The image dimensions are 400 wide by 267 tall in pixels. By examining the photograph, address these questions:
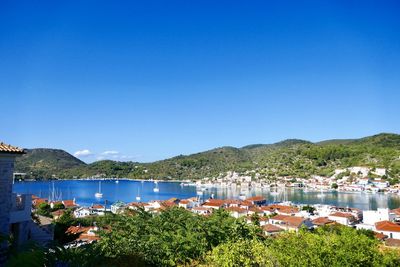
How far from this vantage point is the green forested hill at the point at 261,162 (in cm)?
13043

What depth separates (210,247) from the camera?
10.5 m

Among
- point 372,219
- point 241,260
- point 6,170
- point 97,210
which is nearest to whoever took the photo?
point 241,260

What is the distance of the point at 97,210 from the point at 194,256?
5590 centimetres

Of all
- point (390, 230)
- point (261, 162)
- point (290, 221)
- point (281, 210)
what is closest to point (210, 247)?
point (390, 230)

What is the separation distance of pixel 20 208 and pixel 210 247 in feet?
18.0

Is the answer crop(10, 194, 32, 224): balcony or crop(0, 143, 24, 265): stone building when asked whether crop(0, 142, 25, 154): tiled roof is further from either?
crop(10, 194, 32, 224): balcony

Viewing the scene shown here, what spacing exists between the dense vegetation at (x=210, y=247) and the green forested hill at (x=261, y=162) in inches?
4579

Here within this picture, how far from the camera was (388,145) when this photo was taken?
14400cm

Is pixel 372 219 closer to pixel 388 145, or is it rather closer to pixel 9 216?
pixel 9 216

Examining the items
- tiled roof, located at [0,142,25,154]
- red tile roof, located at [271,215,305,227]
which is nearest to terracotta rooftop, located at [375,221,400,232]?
red tile roof, located at [271,215,305,227]

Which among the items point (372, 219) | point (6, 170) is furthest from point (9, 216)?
point (372, 219)

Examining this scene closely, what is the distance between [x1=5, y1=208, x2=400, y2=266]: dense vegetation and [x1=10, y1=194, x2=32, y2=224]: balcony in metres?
2.15

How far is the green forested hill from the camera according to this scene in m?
130

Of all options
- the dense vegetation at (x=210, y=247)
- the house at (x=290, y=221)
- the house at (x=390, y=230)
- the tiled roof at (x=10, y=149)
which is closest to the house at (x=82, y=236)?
the dense vegetation at (x=210, y=247)
